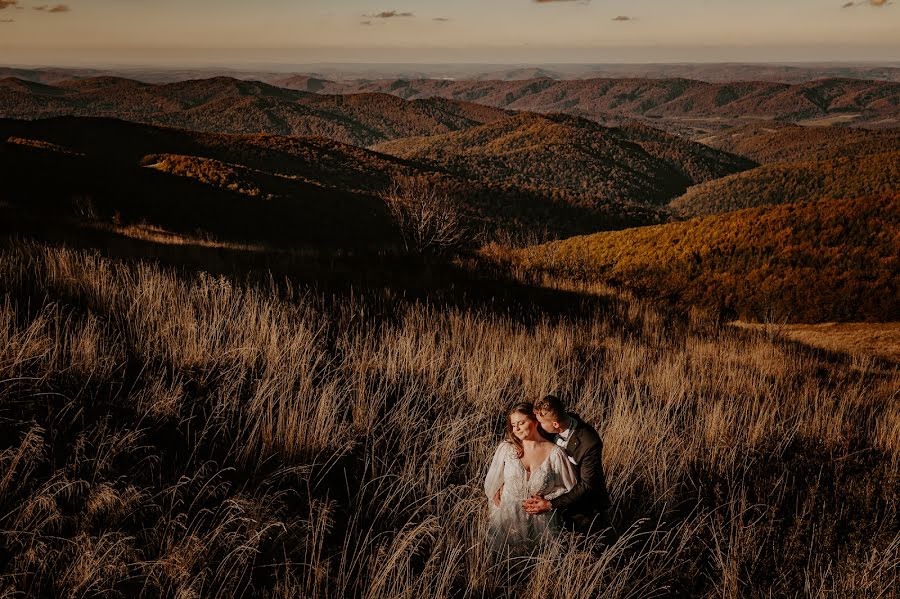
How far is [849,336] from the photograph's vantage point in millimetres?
9352

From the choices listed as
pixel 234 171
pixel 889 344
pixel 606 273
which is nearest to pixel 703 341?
pixel 889 344

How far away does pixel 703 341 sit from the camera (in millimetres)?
7039

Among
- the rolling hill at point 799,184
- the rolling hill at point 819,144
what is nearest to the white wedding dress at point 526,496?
the rolling hill at point 799,184

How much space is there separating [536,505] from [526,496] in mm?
100

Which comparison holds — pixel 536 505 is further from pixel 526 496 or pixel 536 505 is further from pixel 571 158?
pixel 571 158

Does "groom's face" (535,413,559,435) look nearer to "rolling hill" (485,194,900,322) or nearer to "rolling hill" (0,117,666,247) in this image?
"rolling hill" (485,194,900,322)

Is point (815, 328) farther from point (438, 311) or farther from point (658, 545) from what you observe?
point (658, 545)

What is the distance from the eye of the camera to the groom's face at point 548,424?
215 cm

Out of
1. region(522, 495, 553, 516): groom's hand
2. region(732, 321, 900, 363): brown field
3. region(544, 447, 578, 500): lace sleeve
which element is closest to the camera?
region(522, 495, 553, 516): groom's hand

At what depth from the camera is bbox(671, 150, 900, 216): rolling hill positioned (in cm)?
7169

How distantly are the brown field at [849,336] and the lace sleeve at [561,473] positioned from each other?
723 cm

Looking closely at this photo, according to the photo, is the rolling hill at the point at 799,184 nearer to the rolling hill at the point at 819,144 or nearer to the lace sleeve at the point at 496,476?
the rolling hill at the point at 819,144

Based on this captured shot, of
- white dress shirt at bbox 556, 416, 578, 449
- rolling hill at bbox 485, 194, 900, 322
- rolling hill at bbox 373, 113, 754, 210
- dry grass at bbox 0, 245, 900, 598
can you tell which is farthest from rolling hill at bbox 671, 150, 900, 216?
white dress shirt at bbox 556, 416, 578, 449

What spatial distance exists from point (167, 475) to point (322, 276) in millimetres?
5868
